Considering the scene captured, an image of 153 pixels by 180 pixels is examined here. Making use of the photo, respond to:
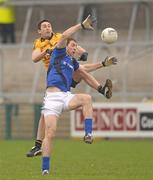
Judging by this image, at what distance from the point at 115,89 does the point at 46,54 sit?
40.3 feet

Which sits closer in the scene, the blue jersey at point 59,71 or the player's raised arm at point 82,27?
the player's raised arm at point 82,27

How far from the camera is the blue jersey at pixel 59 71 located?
1307 centimetres

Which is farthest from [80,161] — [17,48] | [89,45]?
[17,48]

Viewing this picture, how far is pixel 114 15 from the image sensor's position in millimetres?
30422

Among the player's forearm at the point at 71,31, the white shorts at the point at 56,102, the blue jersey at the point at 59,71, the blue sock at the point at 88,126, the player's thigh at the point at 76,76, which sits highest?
the player's forearm at the point at 71,31

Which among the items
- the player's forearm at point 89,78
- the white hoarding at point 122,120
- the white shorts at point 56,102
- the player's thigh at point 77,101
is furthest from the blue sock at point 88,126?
the white hoarding at point 122,120

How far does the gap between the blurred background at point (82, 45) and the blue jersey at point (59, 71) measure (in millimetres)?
11350

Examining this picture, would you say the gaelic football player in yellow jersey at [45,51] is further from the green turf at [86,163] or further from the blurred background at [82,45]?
the blurred background at [82,45]

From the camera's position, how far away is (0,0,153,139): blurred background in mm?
26125

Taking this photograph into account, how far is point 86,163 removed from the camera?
15516mm

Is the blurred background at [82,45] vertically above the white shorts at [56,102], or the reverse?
the blurred background at [82,45]

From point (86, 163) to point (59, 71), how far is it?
2.89 m

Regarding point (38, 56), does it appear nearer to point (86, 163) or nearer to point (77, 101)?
point (77, 101)

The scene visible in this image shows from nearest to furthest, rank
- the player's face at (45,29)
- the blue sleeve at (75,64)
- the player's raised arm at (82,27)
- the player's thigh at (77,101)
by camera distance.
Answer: the player's raised arm at (82,27) → the player's thigh at (77,101) → the blue sleeve at (75,64) → the player's face at (45,29)
